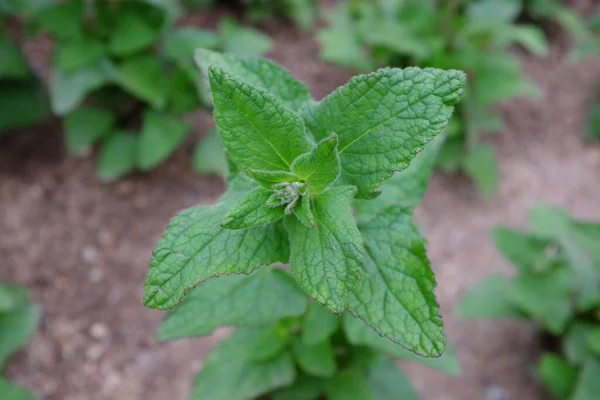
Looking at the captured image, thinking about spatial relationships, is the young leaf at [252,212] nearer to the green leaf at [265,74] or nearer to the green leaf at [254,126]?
the green leaf at [254,126]

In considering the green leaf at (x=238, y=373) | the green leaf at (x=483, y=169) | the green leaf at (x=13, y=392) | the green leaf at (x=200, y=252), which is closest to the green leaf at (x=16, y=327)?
the green leaf at (x=13, y=392)

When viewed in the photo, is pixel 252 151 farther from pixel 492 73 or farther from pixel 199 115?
pixel 492 73

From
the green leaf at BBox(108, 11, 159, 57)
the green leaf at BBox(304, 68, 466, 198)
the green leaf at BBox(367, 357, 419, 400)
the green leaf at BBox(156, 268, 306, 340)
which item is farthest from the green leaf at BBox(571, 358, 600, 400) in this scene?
the green leaf at BBox(108, 11, 159, 57)

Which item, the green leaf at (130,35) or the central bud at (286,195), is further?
the green leaf at (130,35)

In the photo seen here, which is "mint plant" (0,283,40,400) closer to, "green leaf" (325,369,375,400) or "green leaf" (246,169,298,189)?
"green leaf" (325,369,375,400)

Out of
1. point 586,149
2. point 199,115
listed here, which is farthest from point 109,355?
point 586,149
